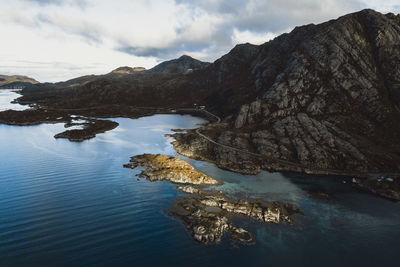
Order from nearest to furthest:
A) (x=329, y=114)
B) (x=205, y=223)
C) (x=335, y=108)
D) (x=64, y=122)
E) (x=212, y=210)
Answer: (x=205, y=223)
(x=212, y=210)
(x=329, y=114)
(x=335, y=108)
(x=64, y=122)

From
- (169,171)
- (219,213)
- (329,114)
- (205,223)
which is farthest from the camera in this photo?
(329,114)

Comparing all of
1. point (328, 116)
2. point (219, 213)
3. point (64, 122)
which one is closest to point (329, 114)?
point (328, 116)

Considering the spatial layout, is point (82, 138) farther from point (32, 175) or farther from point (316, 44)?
point (316, 44)

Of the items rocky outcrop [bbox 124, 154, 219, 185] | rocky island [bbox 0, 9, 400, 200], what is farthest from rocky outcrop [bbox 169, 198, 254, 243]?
rocky island [bbox 0, 9, 400, 200]

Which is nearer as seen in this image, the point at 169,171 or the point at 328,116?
the point at 169,171

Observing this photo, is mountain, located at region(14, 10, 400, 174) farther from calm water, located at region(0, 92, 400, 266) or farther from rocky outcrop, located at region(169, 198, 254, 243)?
rocky outcrop, located at region(169, 198, 254, 243)

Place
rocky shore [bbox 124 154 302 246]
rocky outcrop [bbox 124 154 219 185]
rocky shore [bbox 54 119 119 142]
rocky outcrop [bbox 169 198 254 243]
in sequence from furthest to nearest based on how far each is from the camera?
rocky shore [bbox 54 119 119 142] → rocky outcrop [bbox 124 154 219 185] → rocky shore [bbox 124 154 302 246] → rocky outcrop [bbox 169 198 254 243]

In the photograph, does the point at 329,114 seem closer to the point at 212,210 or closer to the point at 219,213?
the point at 219,213
